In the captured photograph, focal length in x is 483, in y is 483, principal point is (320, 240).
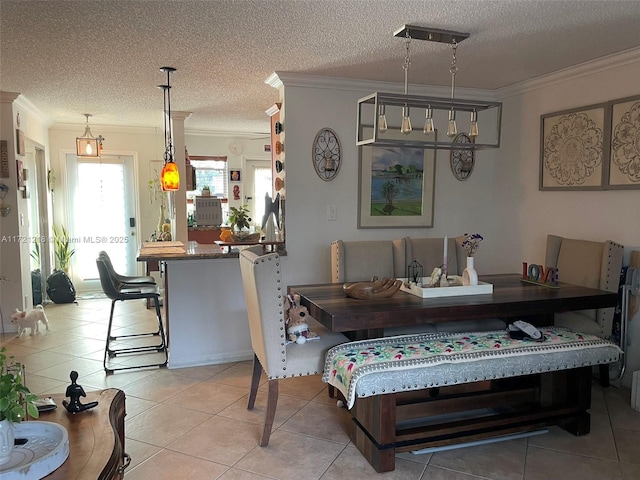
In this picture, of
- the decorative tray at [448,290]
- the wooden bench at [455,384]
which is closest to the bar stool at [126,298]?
the wooden bench at [455,384]

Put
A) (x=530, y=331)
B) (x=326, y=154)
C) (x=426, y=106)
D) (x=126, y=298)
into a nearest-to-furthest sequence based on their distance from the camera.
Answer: (x=530, y=331)
(x=426, y=106)
(x=126, y=298)
(x=326, y=154)

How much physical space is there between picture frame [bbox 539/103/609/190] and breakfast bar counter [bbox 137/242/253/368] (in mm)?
2600

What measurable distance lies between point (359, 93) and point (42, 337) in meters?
3.71

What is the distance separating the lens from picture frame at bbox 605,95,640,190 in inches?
125

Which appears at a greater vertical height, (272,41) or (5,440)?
(272,41)

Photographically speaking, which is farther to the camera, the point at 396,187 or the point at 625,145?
the point at 396,187

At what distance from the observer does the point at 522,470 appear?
2.35 m

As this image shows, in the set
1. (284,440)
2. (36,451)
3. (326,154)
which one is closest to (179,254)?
(326,154)

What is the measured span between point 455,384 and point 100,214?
5.83 metres

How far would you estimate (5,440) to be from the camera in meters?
1.34

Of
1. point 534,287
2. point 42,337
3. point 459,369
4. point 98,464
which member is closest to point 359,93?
point 534,287

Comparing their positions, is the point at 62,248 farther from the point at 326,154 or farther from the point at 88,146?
the point at 326,154

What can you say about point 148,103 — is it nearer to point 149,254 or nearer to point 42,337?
point 149,254

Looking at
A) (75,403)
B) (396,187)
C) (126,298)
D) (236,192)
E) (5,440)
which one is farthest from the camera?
(236,192)
